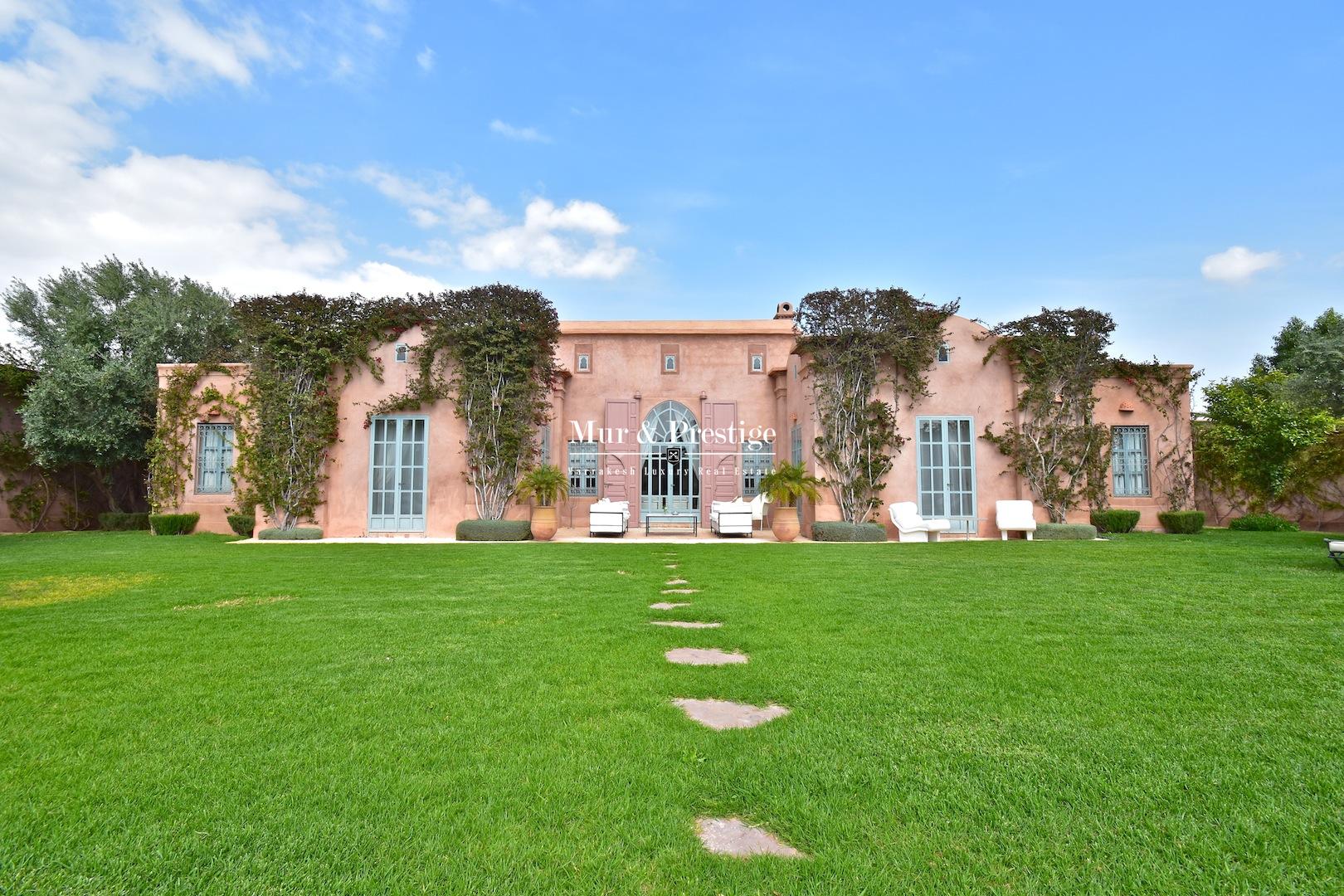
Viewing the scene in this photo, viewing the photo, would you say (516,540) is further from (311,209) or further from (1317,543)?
(1317,543)

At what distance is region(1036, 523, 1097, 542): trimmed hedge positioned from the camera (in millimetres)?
11417

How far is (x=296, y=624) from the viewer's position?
4.14 metres

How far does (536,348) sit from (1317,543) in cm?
1313

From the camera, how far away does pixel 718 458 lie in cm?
1500

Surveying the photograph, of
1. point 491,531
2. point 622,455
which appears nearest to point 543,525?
point 491,531

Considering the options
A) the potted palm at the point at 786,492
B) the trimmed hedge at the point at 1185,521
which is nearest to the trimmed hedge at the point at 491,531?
the potted palm at the point at 786,492

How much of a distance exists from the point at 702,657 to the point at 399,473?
11.1 metres

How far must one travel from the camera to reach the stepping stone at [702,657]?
129 inches

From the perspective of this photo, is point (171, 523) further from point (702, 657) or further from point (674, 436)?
point (702, 657)

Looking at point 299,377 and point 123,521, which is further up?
point 299,377

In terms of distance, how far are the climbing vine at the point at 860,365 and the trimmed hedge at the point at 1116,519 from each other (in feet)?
13.6

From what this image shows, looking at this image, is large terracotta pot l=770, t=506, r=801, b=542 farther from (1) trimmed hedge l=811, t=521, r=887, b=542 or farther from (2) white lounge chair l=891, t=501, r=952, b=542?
(2) white lounge chair l=891, t=501, r=952, b=542

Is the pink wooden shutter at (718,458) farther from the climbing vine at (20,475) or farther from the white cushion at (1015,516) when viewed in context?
the climbing vine at (20,475)

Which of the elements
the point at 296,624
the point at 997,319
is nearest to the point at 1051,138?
the point at 997,319
